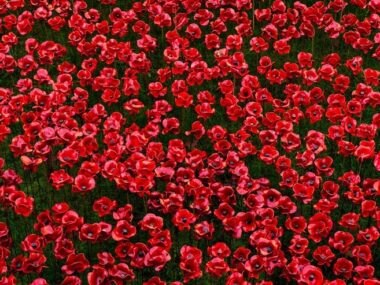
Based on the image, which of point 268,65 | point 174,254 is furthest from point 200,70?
point 174,254

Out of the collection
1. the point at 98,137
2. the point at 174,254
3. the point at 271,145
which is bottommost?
the point at 174,254

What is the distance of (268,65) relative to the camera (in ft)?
17.7

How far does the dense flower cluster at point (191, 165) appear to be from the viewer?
377 cm

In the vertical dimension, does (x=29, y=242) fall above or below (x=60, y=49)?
below

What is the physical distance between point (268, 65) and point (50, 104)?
2.02m

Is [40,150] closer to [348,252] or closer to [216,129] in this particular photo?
[216,129]

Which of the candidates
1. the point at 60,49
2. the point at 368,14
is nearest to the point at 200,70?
the point at 60,49

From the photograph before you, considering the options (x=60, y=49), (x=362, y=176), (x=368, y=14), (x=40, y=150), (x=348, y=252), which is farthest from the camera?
(x=368, y=14)

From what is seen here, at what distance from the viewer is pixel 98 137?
17.3ft

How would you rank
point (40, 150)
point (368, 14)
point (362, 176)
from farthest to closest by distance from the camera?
point (368, 14) < point (362, 176) < point (40, 150)

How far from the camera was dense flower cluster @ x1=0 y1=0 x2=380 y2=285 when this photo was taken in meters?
3.77

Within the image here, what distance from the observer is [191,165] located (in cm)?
432

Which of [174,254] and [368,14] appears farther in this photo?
[368,14]

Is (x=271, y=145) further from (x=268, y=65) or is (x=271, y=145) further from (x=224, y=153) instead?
(x=268, y=65)
